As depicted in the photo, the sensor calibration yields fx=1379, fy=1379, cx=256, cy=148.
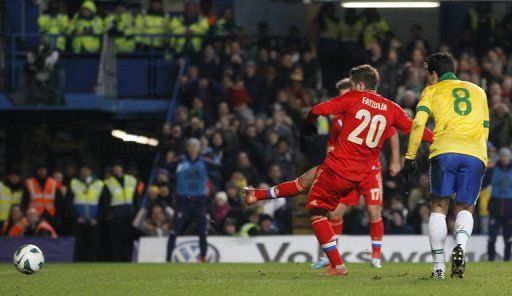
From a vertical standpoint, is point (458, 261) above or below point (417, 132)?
below

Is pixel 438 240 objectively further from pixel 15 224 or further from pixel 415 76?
pixel 15 224

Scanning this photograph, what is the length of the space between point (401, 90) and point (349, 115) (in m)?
10.7

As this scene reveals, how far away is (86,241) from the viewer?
23.2 m

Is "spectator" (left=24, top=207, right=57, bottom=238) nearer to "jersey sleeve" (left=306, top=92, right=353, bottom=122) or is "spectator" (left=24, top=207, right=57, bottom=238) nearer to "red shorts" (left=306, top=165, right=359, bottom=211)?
"red shorts" (left=306, top=165, right=359, bottom=211)

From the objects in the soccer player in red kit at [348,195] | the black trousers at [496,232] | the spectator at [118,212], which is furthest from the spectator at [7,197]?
the soccer player in red kit at [348,195]

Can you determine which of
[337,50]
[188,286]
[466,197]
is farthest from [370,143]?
[337,50]

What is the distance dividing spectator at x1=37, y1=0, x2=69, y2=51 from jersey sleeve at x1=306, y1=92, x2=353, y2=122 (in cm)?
1471

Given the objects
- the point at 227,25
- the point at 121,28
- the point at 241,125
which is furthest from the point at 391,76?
the point at 121,28

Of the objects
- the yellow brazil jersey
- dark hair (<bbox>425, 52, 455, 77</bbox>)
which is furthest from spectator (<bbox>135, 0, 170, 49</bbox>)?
the yellow brazil jersey

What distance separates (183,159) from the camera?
69.1 feet

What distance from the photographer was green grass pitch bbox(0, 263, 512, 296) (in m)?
11.3

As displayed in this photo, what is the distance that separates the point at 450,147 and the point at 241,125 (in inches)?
480

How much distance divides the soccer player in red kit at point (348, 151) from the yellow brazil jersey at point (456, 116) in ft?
3.48

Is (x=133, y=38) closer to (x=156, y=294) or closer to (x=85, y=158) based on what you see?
(x=85, y=158)
